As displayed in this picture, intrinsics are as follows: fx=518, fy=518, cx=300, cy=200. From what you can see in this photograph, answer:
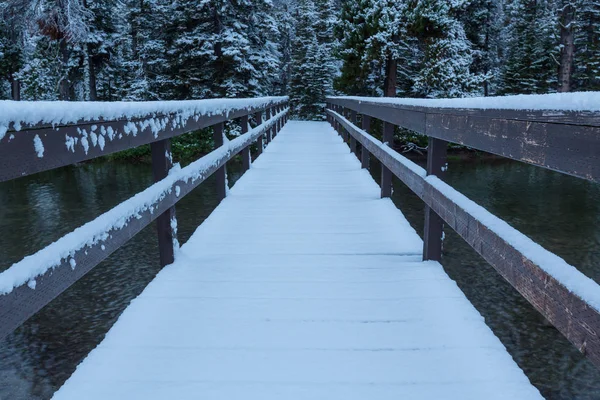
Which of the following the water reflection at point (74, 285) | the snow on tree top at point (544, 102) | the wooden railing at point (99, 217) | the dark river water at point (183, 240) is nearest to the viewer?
the snow on tree top at point (544, 102)

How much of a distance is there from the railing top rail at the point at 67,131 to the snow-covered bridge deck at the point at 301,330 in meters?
0.96

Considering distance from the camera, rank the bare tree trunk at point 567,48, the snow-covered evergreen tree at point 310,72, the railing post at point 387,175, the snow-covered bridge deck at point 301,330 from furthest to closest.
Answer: the snow-covered evergreen tree at point 310,72 < the bare tree trunk at point 567,48 < the railing post at point 387,175 < the snow-covered bridge deck at point 301,330

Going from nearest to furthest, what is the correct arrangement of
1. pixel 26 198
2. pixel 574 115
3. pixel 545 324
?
1. pixel 574 115
2. pixel 545 324
3. pixel 26 198

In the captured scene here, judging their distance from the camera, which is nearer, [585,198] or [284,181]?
[284,181]

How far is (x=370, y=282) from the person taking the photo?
3387mm

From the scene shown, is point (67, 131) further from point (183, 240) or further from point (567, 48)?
point (567, 48)

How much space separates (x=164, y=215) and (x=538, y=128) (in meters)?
2.48

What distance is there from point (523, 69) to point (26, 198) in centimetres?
3347

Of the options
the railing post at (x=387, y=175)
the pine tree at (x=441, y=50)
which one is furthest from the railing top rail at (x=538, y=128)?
the pine tree at (x=441, y=50)

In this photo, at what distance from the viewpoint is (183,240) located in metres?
14.1

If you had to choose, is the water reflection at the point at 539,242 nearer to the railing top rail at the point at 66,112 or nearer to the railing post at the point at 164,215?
the railing post at the point at 164,215

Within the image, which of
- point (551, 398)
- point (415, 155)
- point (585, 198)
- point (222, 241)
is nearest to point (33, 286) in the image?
point (222, 241)

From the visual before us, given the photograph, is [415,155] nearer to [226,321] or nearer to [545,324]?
[545,324]

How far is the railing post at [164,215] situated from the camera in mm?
3381
